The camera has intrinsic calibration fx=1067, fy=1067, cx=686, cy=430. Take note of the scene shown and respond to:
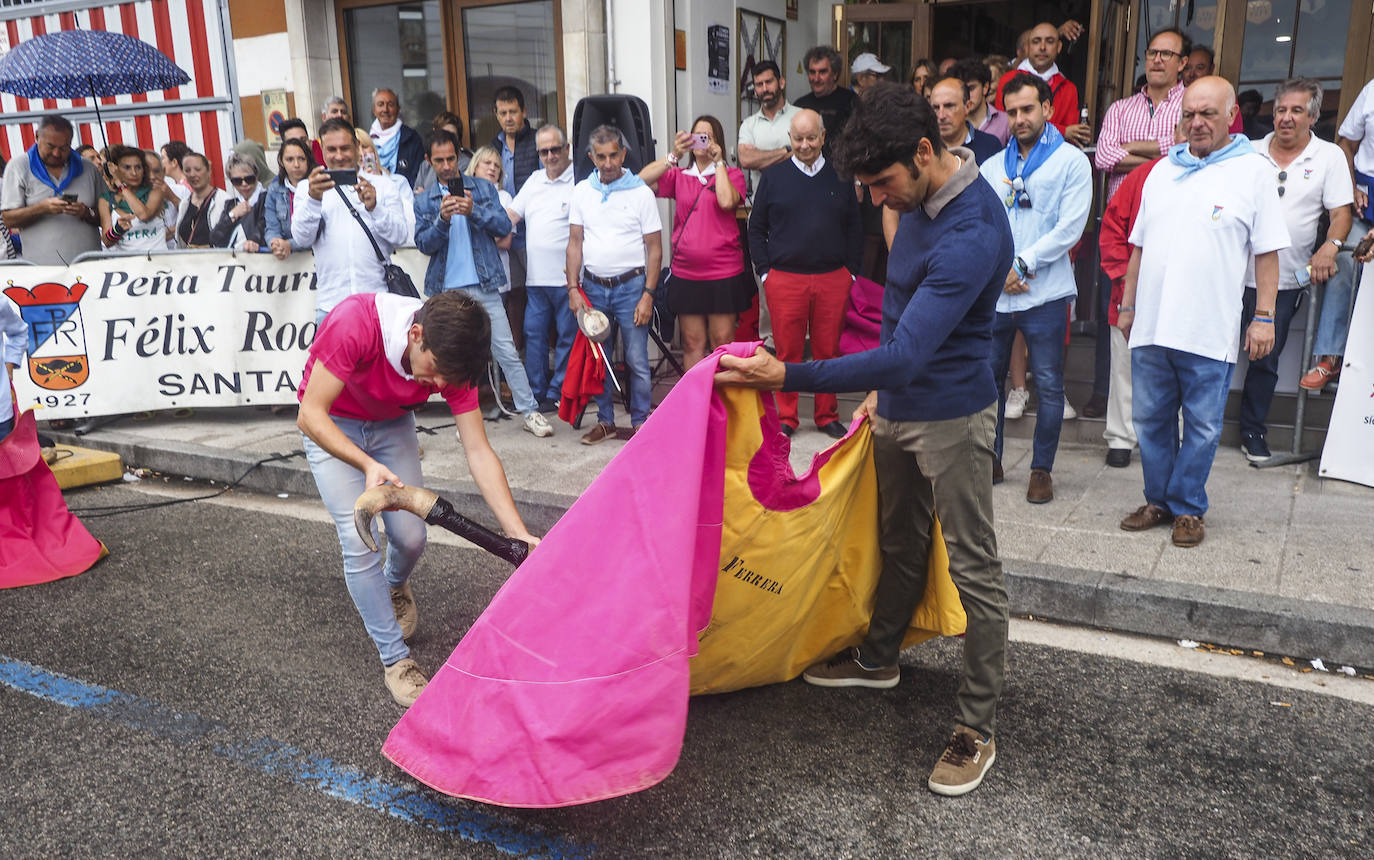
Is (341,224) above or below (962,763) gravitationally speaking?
above

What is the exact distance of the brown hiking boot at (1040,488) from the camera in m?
5.62

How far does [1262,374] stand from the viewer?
6.09 m

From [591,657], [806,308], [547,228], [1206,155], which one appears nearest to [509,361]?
[547,228]

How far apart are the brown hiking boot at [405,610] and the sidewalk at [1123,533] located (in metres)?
1.40

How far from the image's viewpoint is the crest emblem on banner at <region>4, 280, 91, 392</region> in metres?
7.72

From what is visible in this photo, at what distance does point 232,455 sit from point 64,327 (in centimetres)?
193

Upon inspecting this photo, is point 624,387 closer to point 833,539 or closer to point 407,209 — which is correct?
point 407,209

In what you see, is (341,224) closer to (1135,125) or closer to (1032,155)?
(1032,155)

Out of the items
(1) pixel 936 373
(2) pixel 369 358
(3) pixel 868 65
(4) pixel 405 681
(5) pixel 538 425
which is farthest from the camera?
(3) pixel 868 65

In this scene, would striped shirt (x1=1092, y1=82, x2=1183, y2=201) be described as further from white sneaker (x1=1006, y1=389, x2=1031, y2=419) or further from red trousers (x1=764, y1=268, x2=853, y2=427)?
red trousers (x1=764, y1=268, x2=853, y2=427)

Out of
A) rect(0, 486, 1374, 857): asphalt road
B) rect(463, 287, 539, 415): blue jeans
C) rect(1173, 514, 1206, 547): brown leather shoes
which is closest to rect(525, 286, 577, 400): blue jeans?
rect(463, 287, 539, 415): blue jeans

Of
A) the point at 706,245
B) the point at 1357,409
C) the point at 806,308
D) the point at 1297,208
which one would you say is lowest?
the point at 1357,409

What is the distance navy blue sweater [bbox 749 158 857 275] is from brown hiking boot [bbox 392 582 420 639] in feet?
11.1

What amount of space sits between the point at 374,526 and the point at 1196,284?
147 inches
